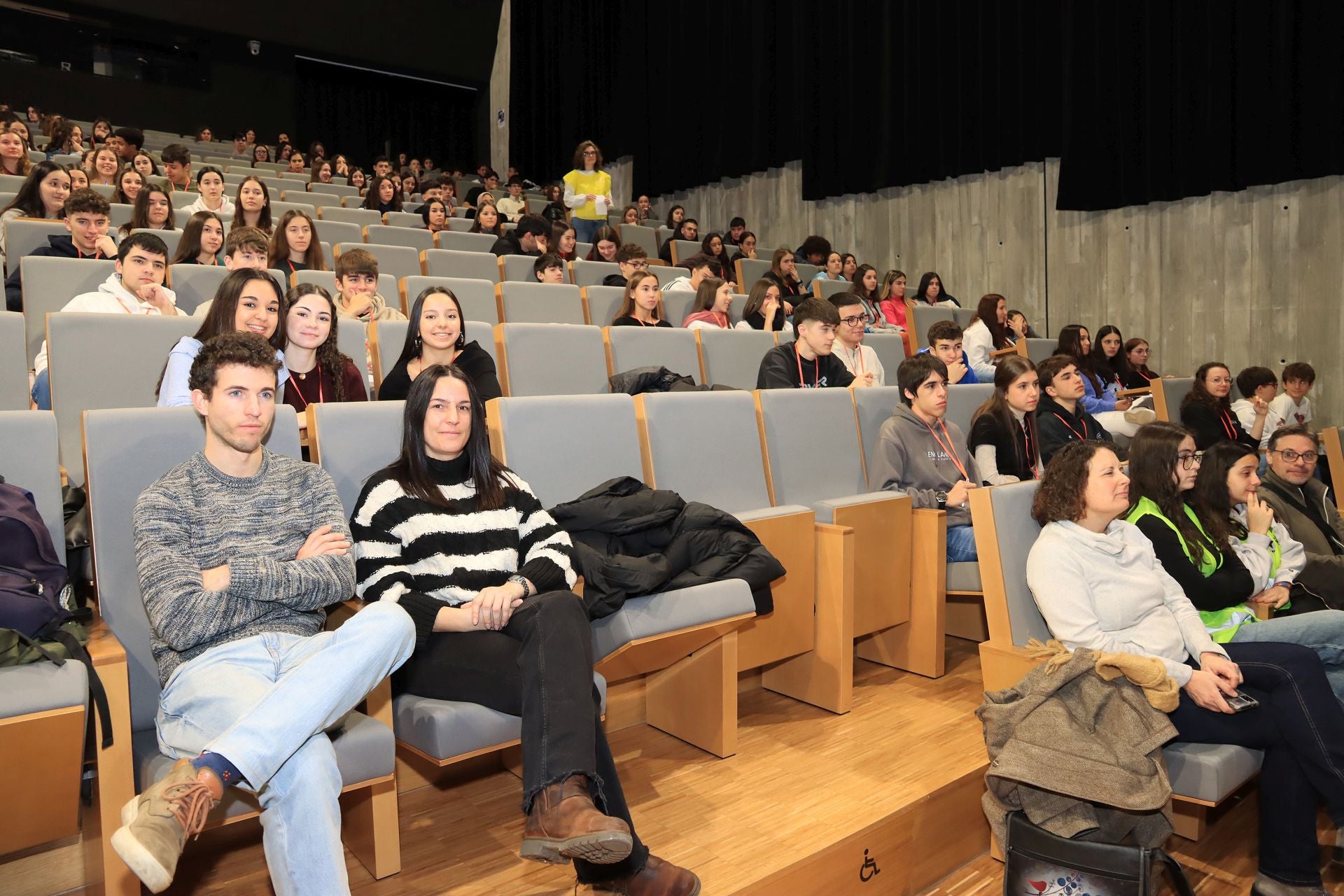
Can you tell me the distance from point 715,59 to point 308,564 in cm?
616

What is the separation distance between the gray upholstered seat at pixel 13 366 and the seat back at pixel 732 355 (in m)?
1.37

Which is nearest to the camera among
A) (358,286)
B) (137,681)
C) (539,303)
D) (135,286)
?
(137,681)

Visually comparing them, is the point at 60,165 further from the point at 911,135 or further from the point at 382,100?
the point at 382,100

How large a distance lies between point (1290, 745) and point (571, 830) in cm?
94

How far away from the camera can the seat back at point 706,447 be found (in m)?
1.66

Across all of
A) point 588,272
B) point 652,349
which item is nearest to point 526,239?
point 588,272

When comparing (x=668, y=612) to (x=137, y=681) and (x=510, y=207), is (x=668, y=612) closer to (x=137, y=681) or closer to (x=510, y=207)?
(x=137, y=681)

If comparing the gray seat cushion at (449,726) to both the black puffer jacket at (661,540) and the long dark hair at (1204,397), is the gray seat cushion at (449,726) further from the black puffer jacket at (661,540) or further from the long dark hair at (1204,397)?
the long dark hair at (1204,397)

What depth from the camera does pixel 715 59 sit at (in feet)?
21.4

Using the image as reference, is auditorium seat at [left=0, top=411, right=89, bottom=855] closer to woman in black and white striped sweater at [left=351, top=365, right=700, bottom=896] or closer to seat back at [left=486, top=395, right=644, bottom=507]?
woman in black and white striped sweater at [left=351, top=365, right=700, bottom=896]

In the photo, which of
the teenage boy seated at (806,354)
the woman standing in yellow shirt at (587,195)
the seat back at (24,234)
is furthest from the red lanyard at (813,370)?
the woman standing in yellow shirt at (587,195)

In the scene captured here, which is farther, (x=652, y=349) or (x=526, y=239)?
(x=526, y=239)

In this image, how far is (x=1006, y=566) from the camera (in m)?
1.39

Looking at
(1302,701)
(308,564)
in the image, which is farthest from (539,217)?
(1302,701)
